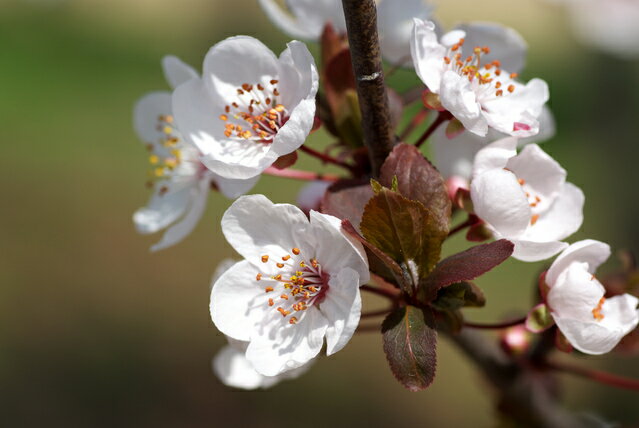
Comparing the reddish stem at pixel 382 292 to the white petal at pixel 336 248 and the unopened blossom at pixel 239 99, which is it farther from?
the unopened blossom at pixel 239 99

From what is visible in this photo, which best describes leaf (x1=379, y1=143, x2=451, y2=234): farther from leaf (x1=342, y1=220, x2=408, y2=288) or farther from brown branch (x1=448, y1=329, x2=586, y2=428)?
brown branch (x1=448, y1=329, x2=586, y2=428)

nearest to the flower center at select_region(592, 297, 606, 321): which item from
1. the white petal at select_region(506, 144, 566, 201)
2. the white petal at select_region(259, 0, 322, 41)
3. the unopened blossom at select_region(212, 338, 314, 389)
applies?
the white petal at select_region(506, 144, 566, 201)

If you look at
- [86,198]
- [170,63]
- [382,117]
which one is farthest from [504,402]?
[86,198]

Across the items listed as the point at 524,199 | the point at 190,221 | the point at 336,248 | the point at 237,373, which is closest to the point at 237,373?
the point at 237,373

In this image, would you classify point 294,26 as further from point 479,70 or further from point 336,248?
point 336,248

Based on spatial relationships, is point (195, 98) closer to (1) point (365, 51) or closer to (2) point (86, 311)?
(1) point (365, 51)

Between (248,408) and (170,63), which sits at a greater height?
(170,63)
